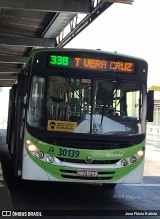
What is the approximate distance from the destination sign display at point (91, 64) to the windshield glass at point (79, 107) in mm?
267

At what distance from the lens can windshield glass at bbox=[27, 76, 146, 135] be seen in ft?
27.1

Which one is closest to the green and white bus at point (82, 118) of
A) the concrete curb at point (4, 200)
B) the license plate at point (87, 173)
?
the license plate at point (87, 173)

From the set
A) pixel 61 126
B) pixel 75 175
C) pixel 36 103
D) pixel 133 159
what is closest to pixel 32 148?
pixel 61 126

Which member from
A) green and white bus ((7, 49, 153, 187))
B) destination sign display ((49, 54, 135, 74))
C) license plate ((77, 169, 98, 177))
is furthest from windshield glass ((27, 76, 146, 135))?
license plate ((77, 169, 98, 177))

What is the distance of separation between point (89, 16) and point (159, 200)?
6563 mm

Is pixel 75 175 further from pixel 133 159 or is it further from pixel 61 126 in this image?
pixel 133 159

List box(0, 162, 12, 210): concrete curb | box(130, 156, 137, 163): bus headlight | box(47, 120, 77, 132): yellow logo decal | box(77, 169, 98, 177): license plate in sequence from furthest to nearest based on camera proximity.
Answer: box(130, 156, 137, 163): bus headlight
box(47, 120, 77, 132): yellow logo decal
box(77, 169, 98, 177): license plate
box(0, 162, 12, 210): concrete curb

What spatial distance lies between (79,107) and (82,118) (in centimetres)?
22

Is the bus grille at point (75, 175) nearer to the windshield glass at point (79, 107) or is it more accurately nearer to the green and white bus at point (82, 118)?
the green and white bus at point (82, 118)

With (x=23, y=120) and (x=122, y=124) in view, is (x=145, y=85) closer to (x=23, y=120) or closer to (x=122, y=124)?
(x=122, y=124)

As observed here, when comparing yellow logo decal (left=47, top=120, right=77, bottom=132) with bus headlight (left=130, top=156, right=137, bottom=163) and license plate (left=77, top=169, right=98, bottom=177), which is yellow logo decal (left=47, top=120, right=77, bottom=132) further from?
bus headlight (left=130, top=156, right=137, bottom=163)

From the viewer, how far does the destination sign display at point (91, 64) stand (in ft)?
27.9

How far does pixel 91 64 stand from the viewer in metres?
8.62

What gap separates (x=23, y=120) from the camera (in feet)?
28.7
